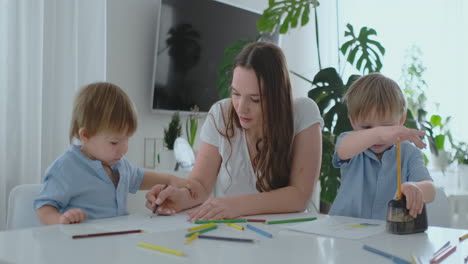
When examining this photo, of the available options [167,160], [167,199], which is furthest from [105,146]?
[167,160]

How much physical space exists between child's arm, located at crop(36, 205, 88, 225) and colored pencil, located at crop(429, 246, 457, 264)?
0.78 m

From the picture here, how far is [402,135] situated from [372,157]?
30 centimetres

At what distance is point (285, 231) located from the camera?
1027mm

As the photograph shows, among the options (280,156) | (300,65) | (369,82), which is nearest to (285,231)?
(280,156)

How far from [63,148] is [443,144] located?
9.30 ft

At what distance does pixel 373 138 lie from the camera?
1.30 meters

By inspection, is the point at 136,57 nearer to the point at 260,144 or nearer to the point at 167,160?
the point at 167,160

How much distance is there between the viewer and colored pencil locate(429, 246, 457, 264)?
76cm

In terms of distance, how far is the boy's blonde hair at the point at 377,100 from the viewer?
4.75 ft

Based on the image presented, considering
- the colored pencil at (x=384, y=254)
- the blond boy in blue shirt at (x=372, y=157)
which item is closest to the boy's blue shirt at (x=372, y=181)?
the blond boy in blue shirt at (x=372, y=157)

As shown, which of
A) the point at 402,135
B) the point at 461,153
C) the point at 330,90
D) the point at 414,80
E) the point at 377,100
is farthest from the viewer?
the point at 414,80

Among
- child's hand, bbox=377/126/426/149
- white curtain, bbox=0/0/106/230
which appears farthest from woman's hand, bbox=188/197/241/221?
white curtain, bbox=0/0/106/230

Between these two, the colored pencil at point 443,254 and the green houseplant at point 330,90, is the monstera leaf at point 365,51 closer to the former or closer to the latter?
the green houseplant at point 330,90

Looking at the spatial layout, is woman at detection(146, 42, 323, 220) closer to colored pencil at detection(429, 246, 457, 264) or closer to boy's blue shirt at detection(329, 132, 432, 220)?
boy's blue shirt at detection(329, 132, 432, 220)
